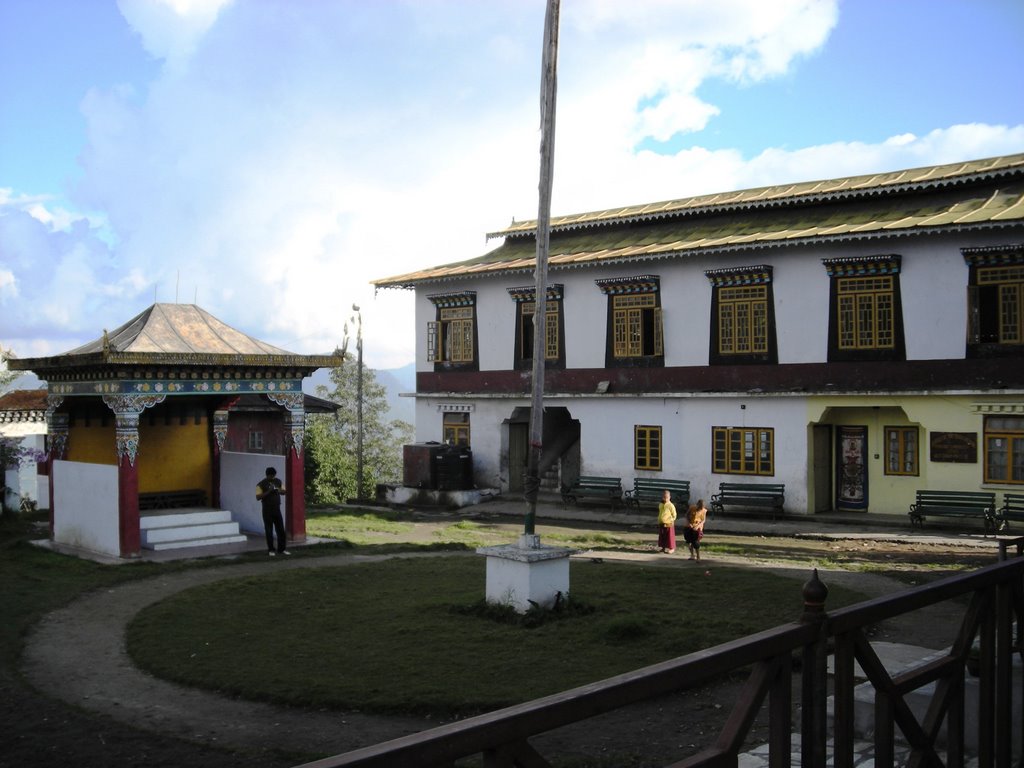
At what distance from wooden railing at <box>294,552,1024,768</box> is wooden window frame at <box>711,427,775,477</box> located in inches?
733

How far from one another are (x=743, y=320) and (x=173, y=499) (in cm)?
1388

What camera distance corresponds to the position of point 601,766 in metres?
7.01

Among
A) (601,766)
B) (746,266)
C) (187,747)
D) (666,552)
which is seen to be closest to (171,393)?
(666,552)

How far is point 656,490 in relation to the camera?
25.4 meters

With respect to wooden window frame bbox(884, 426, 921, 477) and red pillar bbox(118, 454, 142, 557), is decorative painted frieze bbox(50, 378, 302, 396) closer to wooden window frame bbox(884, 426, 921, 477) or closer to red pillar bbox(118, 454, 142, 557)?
red pillar bbox(118, 454, 142, 557)

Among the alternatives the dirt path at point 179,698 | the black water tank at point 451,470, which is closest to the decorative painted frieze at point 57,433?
the dirt path at point 179,698

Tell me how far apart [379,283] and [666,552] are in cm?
1636

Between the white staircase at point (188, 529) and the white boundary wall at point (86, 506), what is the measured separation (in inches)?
25.6

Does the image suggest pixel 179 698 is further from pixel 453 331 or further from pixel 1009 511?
pixel 453 331

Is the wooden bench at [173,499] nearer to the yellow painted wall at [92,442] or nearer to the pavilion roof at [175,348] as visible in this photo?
the yellow painted wall at [92,442]

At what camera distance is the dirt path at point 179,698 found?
7.86 m

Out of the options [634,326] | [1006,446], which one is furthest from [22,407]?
[1006,446]

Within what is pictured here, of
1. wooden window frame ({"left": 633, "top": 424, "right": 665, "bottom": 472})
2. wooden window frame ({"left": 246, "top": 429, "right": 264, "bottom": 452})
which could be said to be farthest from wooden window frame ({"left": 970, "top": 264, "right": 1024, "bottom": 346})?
wooden window frame ({"left": 246, "top": 429, "right": 264, "bottom": 452})

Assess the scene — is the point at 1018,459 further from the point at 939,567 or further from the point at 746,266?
the point at 746,266
